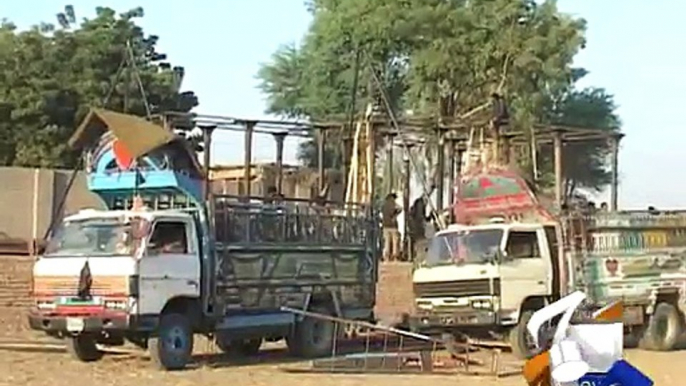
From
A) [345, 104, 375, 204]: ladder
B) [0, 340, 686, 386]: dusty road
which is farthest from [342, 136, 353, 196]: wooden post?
[0, 340, 686, 386]: dusty road

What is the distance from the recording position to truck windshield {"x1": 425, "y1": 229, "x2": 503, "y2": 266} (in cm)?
2089

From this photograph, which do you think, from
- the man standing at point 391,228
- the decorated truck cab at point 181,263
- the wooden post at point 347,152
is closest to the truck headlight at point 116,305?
the decorated truck cab at point 181,263

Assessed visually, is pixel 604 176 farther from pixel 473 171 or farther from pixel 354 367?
pixel 354 367

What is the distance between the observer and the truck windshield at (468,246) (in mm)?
20891

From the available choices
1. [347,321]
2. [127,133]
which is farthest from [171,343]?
[127,133]

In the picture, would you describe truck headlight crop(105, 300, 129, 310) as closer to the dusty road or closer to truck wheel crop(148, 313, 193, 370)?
truck wheel crop(148, 313, 193, 370)

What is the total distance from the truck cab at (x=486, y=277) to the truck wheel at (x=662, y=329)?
250 centimetres

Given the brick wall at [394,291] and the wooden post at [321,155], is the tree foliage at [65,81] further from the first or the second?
the brick wall at [394,291]

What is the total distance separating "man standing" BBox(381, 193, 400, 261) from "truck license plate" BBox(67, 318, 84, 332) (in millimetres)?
14361

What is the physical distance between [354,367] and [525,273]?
11.7 ft

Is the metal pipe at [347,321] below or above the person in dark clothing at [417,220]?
below

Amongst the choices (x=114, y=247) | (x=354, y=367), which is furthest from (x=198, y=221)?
(x=354, y=367)

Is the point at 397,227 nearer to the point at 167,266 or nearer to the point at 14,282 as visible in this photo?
the point at 14,282

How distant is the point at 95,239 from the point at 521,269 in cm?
632
